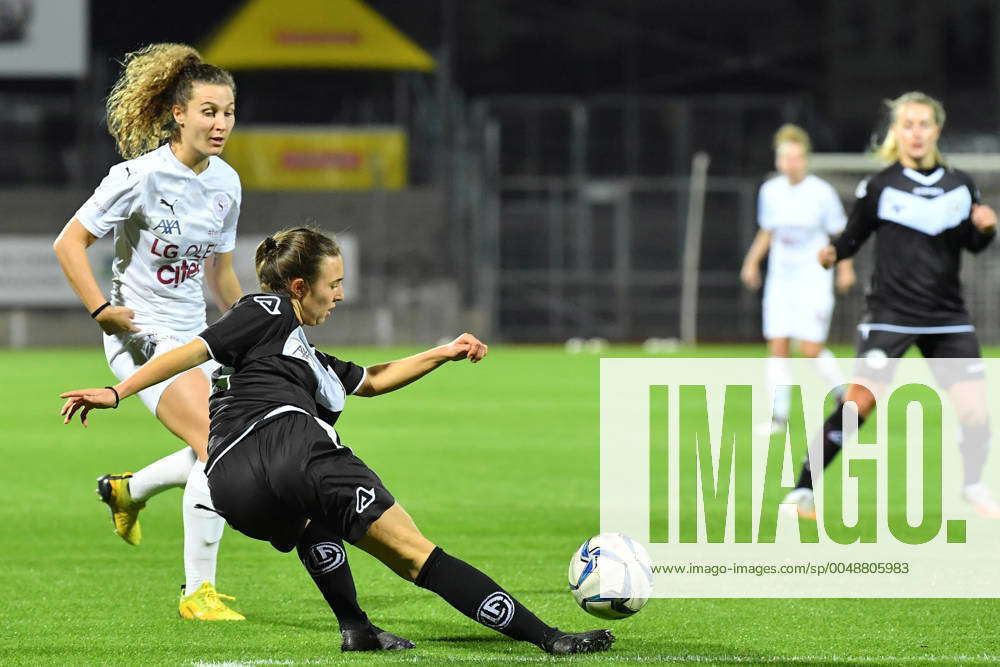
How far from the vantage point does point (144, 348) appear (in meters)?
6.59

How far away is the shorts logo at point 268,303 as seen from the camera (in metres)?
5.42

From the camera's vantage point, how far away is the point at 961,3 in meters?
32.3

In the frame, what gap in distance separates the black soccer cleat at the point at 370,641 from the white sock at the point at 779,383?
7.70 meters

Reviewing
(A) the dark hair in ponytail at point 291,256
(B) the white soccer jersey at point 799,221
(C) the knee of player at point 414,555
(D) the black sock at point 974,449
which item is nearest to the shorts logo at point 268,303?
(A) the dark hair in ponytail at point 291,256

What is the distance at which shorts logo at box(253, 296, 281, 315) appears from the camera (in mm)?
5418

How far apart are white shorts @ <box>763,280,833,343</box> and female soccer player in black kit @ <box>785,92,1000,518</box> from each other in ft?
15.6

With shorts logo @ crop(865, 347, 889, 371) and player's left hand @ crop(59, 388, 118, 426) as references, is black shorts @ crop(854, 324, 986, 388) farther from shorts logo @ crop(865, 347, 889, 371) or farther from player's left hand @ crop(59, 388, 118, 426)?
player's left hand @ crop(59, 388, 118, 426)

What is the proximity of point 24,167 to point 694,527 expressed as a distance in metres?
24.2

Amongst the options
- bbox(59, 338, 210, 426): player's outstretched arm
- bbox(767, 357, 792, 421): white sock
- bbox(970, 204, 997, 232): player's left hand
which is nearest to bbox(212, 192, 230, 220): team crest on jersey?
bbox(59, 338, 210, 426): player's outstretched arm

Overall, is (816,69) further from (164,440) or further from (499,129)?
(164,440)

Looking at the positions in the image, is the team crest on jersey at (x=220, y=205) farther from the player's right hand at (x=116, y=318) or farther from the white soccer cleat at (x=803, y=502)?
the white soccer cleat at (x=803, y=502)

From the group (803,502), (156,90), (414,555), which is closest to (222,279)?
(156,90)

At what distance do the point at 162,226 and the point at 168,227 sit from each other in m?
0.02

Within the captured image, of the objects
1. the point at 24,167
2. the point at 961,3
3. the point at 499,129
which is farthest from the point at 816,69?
the point at 24,167
